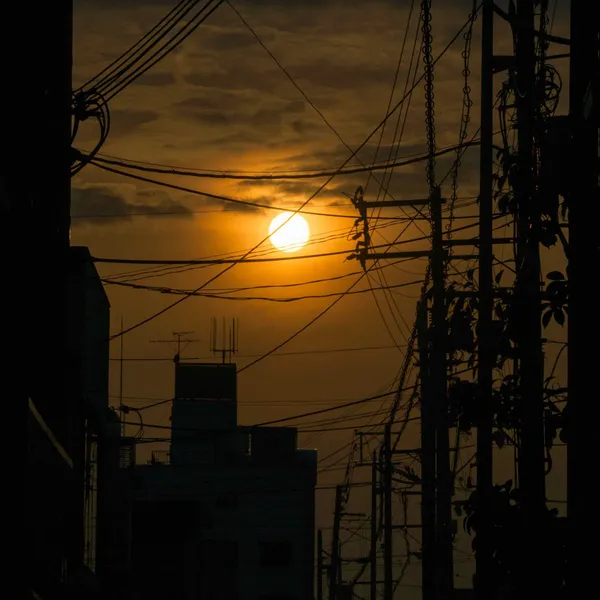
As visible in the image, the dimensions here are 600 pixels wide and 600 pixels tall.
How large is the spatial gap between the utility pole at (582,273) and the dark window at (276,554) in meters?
62.6

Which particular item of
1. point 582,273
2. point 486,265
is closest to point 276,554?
point 486,265

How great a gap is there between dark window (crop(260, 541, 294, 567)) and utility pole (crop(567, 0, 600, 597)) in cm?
6258

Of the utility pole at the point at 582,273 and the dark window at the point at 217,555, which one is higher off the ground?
the utility pole at the point at 582,273

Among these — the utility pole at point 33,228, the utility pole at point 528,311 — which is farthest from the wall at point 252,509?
the utility pole at point 528,311

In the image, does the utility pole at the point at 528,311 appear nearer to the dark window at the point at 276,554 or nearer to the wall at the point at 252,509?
the wall at the point at 252,509

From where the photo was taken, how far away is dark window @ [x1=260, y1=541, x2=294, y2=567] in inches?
2844

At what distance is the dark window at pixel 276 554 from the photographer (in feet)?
237

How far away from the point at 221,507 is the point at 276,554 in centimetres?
417

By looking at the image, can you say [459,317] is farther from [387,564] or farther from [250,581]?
[250,581]

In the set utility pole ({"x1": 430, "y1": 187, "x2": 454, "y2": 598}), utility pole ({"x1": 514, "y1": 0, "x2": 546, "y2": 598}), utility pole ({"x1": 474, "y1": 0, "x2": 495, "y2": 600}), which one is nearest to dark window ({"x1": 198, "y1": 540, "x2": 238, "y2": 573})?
utility pole ({"x1": 430, "y1": 187, "x2": 454, "y2": 598})

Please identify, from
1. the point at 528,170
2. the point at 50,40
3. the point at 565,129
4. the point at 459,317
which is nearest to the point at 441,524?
the point at 459,317

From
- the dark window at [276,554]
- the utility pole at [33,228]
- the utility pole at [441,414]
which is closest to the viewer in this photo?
the utility pole at [33,228]

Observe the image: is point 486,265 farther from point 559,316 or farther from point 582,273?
point 582,273

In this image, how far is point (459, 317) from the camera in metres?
19.8
